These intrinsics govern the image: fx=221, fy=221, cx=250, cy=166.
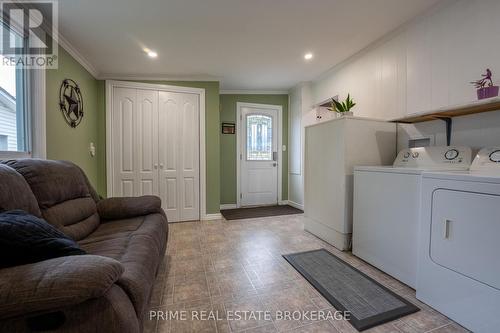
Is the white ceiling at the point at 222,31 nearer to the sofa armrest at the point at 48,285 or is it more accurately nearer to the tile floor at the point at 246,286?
the sofa armrest at the point at 48,285

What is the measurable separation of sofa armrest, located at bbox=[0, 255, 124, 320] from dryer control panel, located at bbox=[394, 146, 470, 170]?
7.78 feet

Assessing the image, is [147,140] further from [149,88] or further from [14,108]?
[14,108]

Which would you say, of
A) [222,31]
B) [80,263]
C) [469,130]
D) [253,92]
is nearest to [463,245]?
[469,130]

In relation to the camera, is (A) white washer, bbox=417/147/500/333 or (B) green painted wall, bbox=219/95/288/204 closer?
(A) white washer, bbox=417/147/500/333

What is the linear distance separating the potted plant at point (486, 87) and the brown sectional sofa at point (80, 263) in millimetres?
2475

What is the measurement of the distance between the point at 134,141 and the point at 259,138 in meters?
2.37

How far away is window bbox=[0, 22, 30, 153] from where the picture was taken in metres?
1.79

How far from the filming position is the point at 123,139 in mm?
3332

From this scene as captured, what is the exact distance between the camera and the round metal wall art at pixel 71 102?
2422 millimetres

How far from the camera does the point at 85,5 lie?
1.89 m

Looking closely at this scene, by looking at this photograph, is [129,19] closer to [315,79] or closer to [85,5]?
[85,5]

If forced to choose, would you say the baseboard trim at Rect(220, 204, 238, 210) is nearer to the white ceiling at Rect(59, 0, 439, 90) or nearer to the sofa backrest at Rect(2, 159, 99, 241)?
the white ceiling at Rect(59, 0, 439, 90)

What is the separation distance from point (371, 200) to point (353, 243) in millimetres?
532

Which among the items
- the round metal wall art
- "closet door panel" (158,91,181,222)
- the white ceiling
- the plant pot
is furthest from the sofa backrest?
the plant pot
